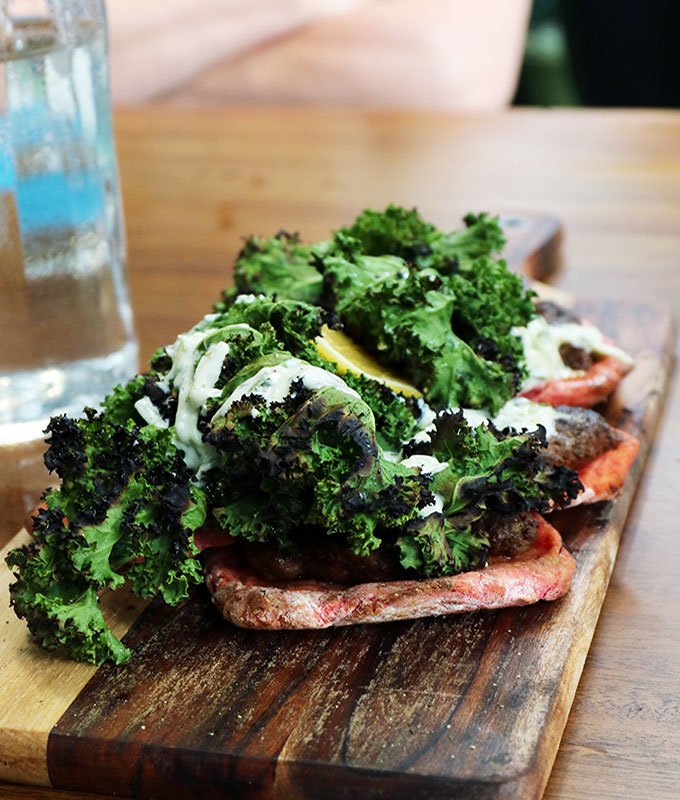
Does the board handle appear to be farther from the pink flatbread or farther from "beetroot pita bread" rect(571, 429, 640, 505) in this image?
the pink flatbread

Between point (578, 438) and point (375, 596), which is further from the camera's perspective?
point (578, 438)

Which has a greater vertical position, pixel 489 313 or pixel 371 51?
pixel 489 313

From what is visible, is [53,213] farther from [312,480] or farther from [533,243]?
[533,243]

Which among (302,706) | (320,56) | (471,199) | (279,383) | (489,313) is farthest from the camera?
(320,56)

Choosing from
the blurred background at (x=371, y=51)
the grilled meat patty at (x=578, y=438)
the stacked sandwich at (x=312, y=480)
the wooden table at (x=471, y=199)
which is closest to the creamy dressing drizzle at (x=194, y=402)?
the stacked sandwich at (x=312, y=480)

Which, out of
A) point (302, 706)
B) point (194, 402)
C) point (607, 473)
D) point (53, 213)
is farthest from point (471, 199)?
point (302, 706)

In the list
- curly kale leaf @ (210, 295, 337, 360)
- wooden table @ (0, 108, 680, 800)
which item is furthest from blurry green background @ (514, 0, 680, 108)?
curly kale leaf @ (210, 295, 337, 360)

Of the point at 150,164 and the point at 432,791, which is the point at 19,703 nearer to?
the point at 432,791

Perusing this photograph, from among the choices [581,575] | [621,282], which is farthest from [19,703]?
[621,282]
